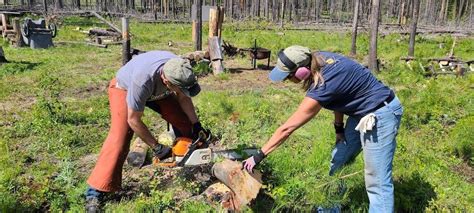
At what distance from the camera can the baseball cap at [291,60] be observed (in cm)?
283

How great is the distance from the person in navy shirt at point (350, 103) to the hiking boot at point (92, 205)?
1441 millimetres

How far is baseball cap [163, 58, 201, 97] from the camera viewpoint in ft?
10.4

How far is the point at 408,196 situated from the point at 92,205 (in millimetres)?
2978

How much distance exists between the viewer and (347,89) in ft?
9.57

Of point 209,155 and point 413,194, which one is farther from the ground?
point 209,155

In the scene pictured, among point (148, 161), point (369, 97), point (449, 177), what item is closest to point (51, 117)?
point (148, 161)

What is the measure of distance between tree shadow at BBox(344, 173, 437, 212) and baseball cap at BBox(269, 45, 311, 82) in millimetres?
1622

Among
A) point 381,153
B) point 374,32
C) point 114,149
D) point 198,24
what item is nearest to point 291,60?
point 381,153

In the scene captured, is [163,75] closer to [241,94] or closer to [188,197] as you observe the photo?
[188,197]

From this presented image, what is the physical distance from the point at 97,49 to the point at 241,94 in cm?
757

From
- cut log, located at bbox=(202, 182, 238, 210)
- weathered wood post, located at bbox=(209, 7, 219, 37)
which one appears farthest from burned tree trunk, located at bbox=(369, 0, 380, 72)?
cut log, located at bbox=(202, 182, 238, 210)

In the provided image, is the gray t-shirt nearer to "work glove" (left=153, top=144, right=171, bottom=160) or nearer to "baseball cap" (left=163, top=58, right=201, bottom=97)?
"baseball cap" (left=163, top=58, right=201, bottom=97)

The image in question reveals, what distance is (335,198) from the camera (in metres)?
3.50

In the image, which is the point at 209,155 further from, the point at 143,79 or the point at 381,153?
the point at 381,153
